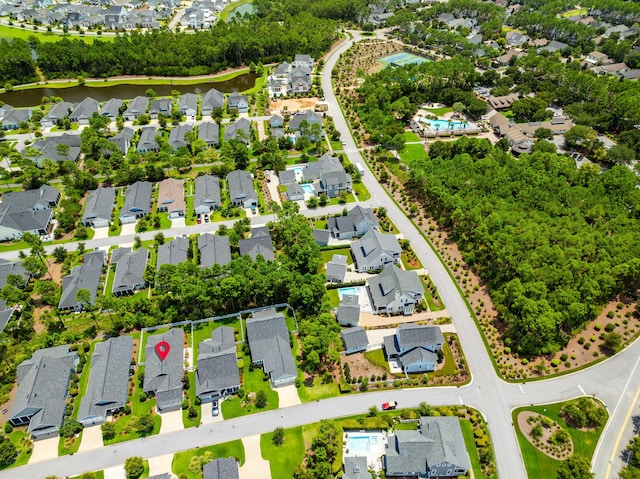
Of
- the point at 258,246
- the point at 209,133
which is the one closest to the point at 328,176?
the point at 258,246

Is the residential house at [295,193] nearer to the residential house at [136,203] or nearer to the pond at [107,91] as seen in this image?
the residential house at [136,203]

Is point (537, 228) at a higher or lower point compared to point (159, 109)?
lower

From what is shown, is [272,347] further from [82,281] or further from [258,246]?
[82,281]

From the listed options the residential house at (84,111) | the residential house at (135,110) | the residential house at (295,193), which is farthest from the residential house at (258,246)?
the residential house at (84,111)

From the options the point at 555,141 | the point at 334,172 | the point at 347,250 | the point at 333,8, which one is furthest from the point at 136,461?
the point at 333,8

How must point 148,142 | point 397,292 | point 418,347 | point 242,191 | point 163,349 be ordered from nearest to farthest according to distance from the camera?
point 418,347 → point 163,349 → point 397,292 → point 242,191 → point 148,142
